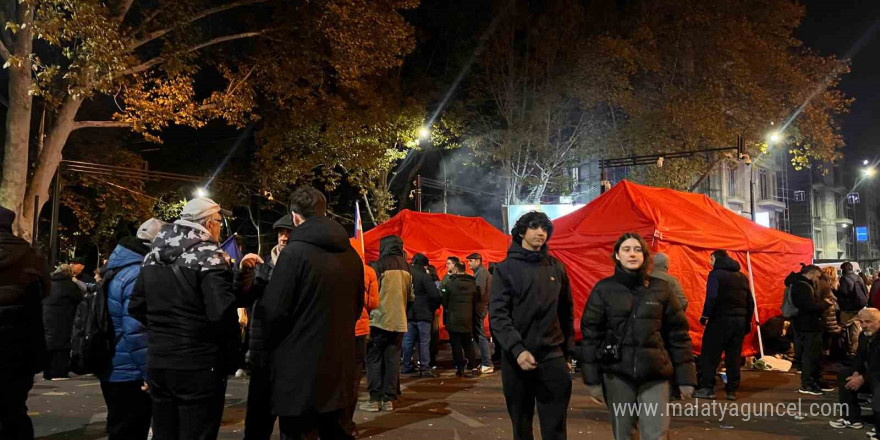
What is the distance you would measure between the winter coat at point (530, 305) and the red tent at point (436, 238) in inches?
375

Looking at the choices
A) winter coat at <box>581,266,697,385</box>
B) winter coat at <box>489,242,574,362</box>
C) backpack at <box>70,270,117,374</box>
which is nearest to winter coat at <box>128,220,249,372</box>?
backpack at <box>70,270,117,374</box>

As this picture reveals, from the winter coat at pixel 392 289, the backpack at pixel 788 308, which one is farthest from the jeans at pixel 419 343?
the backpack at pixel 788 308

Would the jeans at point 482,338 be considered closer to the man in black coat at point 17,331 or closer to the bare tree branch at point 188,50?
the man in black coat at point 17,331

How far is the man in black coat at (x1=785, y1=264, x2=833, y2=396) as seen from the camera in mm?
8867

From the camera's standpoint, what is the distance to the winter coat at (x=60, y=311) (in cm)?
940

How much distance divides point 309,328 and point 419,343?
24.4ft

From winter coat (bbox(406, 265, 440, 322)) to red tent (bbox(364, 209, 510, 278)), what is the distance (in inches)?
145

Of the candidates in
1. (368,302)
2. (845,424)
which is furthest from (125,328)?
(845,424)

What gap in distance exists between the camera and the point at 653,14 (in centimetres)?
2422

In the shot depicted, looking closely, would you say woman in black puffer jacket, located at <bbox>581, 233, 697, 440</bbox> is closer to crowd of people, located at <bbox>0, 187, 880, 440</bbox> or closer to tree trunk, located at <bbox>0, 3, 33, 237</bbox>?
crowd of people, located at <bbox>0, 187, 880, 440</bbox>

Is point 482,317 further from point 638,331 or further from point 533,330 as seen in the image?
point 638,331

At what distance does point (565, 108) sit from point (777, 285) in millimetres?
13680

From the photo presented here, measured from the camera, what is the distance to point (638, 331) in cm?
444

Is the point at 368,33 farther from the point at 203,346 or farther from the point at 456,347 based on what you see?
the point at 203,346
